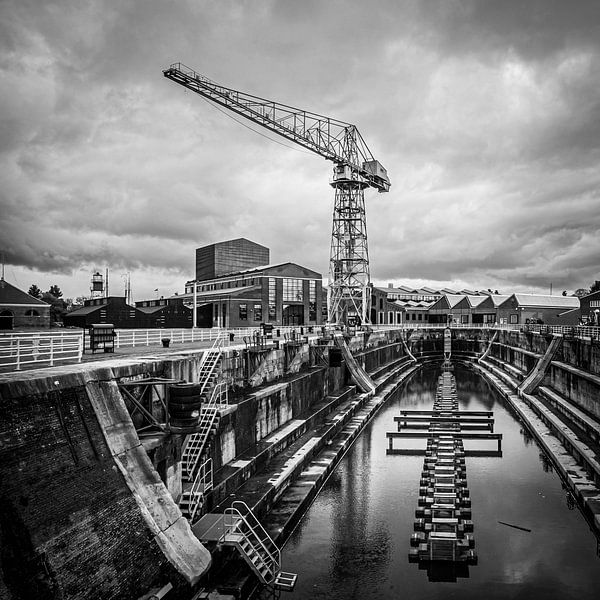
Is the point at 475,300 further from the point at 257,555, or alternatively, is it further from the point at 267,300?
the point at 257,555

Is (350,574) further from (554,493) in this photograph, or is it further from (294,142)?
(294,142)

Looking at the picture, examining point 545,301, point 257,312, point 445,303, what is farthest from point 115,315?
point 545,301

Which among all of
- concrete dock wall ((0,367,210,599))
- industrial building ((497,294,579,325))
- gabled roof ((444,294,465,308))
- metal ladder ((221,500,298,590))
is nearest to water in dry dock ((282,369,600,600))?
metal ladder ((221,500,298,590))

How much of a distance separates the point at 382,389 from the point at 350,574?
3430 centimetres

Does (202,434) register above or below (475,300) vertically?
below

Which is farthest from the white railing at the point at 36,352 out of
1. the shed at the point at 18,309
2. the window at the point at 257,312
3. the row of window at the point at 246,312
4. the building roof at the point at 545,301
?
the building roof at the point at 545,301

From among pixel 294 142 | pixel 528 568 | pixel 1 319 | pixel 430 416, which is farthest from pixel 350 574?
pixel 294 142

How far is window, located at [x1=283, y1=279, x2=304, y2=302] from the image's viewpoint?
207 ft

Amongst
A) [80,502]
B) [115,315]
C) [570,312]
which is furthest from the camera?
[570,312]

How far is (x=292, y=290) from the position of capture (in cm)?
6362

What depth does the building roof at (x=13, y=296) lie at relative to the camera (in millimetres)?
35156

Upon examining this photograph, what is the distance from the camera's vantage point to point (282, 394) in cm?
2711

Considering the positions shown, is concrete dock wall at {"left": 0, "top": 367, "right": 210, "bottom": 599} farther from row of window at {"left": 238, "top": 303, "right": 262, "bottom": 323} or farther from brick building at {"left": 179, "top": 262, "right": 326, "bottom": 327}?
row of window at {"left": 238, "top": 303, "right": 262, "bottom": 323}

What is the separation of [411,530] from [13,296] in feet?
99.8
